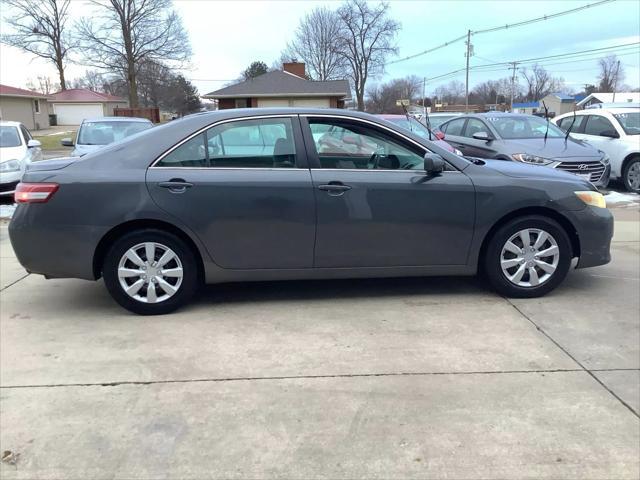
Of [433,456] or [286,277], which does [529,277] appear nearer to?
[286,277]

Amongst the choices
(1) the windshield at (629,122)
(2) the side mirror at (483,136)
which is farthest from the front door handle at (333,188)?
(1) the windshield at (629,122)

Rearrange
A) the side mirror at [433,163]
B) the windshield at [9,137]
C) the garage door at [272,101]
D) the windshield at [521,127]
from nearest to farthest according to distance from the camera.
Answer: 1. the side mirror at [433,163]
2. the windshield at [521,127]
3. the windshield at [9,137]
4. the garage door at [272,101]

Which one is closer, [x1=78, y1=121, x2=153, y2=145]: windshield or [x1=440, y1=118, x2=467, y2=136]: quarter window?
[x1=78, y1=121, x2=153, y2=145]: windshield

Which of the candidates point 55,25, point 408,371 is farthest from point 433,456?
point 55,25

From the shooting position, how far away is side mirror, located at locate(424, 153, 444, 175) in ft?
14.8

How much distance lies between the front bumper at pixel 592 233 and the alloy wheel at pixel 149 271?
333cm

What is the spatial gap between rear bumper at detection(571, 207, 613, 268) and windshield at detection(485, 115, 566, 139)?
599 centimetres

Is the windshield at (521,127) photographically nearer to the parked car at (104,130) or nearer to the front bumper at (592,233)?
the front bumper at (592,233)

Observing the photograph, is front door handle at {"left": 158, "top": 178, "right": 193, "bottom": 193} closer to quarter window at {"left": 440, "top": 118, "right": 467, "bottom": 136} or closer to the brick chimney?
quarter window at {"left": 440, "top": 118, "right": 467, "bottom": 136}

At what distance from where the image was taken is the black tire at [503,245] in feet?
15.6

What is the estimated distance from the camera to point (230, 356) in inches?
150

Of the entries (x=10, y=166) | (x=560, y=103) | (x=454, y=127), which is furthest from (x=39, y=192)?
(x=560, y=103)

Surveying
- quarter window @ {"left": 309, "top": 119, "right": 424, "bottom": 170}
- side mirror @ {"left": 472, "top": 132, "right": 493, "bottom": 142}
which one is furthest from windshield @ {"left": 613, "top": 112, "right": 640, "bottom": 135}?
quarter window @ {"left": 309, "top": 119, "right": 424, "bottom": 170}

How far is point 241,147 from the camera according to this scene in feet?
15.0
